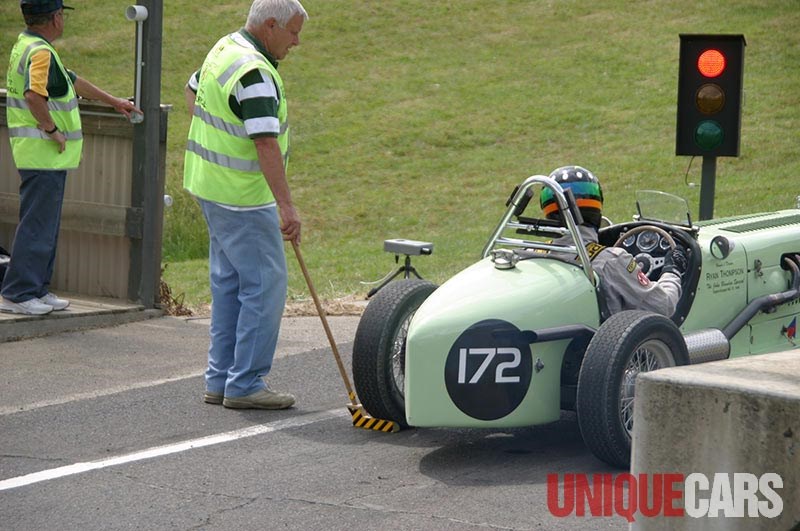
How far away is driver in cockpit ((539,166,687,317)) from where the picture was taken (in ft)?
22.2

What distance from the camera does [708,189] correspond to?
10.6 metres

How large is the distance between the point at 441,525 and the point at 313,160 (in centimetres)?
2042

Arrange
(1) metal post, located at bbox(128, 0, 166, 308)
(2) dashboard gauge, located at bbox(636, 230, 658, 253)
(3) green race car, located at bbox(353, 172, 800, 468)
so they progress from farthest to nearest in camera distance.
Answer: (1) metal post, located at bbox(128, 0, 166, 308), (2) dashboard gauge, located at bbox(636, 230, 658, 253), (3) green race car, located at bbox(353, 172, 800, 468)

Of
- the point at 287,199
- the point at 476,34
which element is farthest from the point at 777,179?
the point at 287,199

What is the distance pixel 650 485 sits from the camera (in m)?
4.72

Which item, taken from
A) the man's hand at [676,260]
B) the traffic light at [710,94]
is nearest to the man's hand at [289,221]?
the man's hand at [676,260]

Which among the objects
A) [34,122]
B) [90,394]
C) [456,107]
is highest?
[456,107]

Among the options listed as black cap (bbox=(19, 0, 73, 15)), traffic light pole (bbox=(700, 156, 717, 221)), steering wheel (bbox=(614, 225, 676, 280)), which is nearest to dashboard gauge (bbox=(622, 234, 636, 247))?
steering wheel (bbox=(614, 225, 676, 280))

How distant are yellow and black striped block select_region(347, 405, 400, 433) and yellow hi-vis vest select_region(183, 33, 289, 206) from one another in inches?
47.6

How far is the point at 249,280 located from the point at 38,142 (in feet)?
8.09

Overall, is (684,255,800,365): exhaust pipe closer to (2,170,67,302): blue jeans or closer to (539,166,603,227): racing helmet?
(539,166,603,227): racing helmet

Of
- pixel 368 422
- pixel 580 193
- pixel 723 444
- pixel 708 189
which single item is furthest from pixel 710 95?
pixel 723 444

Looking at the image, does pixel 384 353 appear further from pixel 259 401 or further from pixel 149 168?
pixel 149 168

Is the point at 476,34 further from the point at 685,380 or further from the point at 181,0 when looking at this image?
the point at 685,380
